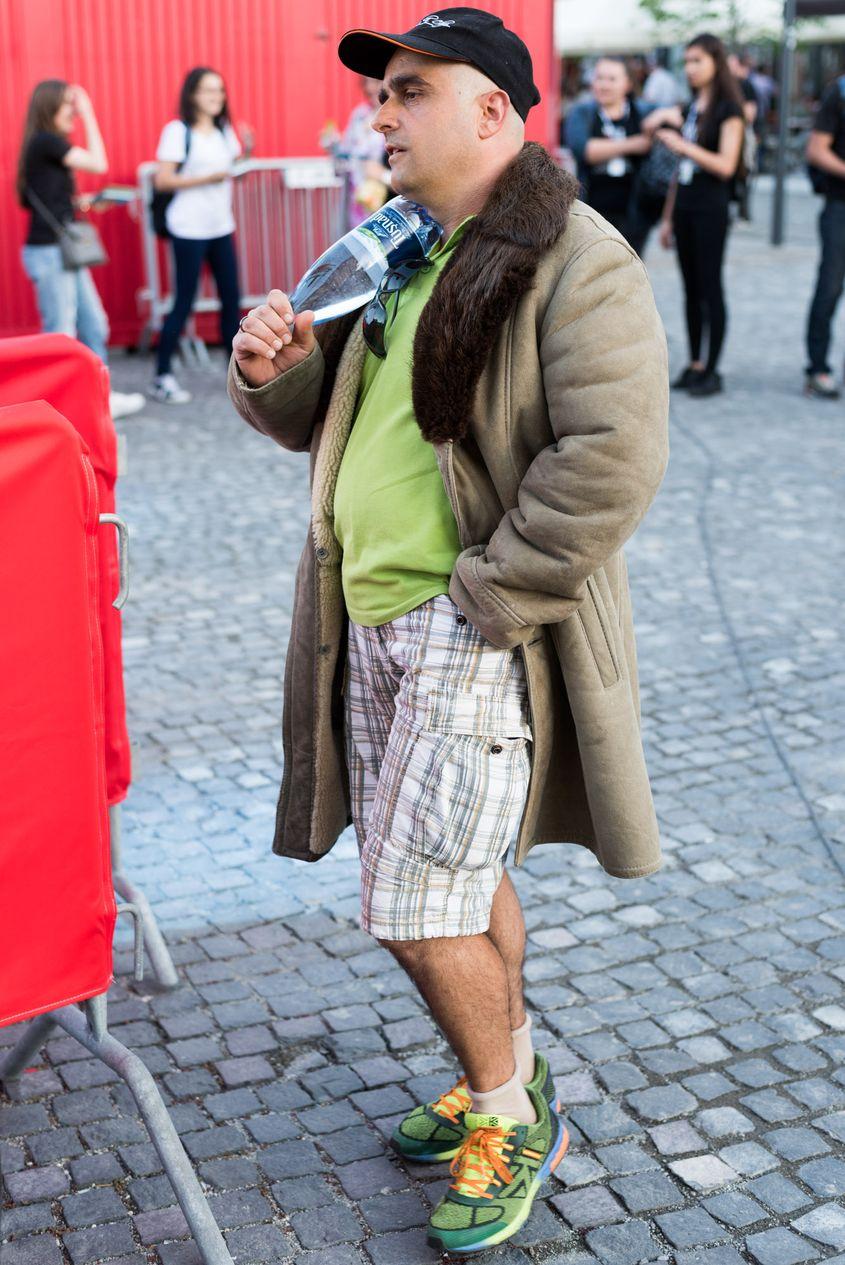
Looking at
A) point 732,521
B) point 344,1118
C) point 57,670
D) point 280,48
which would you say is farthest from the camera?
point 280,48

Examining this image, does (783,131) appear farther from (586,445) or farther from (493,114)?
(586,445)

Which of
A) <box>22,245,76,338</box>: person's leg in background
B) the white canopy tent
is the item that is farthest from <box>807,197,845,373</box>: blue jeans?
the white canopy tent

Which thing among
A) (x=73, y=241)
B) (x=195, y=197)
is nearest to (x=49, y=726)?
(x=73, y=241)

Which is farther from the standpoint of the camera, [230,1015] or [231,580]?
[231,580]

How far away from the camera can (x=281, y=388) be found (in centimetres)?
275

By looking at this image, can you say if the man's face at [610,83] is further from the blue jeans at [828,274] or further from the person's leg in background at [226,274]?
the person's leg in background at [226,274]

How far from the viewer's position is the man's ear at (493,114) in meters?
2.51

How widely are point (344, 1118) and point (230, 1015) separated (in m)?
0.48

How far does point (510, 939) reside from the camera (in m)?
2.93

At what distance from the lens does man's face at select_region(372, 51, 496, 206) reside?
8.18 ft

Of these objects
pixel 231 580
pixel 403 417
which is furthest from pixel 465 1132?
pixel 231 580

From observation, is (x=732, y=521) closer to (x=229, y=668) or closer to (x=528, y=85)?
(x=229, y=668)

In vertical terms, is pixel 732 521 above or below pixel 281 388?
below

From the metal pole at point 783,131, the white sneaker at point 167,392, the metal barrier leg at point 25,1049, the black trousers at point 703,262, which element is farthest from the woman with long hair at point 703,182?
the metal pole at point 783,131
